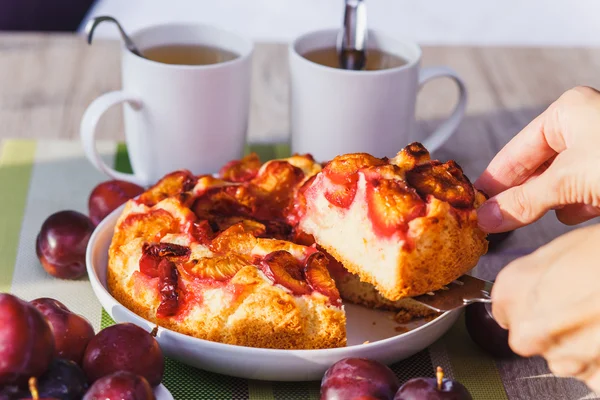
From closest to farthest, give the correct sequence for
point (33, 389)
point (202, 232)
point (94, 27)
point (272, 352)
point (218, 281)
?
point (33, 389), point (272, 352), point (218, 281), point (202, 232), point (94, 27)

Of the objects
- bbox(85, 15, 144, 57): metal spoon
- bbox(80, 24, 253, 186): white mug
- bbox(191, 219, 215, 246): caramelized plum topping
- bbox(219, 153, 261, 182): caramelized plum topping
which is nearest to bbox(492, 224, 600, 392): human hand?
bbox(191, 219, 215, 246): caramelized plum topping

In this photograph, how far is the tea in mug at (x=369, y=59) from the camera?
6.46 ft

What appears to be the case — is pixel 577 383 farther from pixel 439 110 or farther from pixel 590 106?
pixel 439 110

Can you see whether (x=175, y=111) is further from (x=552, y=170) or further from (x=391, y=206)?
(x=552, y=170)

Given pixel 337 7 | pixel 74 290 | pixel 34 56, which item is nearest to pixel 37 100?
pixel 34 56

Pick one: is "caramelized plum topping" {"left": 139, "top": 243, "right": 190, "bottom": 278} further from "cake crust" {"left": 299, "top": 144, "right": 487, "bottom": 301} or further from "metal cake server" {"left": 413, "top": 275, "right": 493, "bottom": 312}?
"metal cake server" {"left": 413, "top": 275, "right": 493, "bottom": 312}

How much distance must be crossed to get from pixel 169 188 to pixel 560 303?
832mm

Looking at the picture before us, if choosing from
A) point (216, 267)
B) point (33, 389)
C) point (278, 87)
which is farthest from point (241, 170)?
point (278, 87)

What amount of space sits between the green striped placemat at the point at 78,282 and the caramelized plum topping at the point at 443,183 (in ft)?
0.94

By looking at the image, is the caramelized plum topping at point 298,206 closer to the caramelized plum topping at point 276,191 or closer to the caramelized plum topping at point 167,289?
the caramelized plum topping at point 276,191

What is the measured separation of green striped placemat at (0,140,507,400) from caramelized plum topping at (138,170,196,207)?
0.76 feet

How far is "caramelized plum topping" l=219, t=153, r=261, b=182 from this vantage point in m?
1.64

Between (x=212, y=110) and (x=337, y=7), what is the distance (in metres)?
2.79

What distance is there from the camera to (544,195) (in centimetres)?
127
